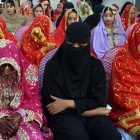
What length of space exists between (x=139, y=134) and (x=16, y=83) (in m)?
1.03

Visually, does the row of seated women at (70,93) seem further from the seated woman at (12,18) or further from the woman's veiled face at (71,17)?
the seated woman at (12,18)

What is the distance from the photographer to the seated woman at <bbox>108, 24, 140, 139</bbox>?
5.76ft

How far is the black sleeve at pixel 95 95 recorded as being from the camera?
5.52ft

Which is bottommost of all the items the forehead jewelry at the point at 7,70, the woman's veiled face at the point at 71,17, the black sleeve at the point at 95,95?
the black sleeve at the point at 95,95

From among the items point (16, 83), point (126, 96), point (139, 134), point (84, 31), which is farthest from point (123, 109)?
point (16, 83)

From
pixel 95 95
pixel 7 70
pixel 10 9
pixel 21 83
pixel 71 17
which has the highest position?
pixel 10 9

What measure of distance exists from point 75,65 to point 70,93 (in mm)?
227

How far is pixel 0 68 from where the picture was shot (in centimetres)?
156

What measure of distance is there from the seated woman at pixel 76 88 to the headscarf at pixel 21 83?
0.10 metres

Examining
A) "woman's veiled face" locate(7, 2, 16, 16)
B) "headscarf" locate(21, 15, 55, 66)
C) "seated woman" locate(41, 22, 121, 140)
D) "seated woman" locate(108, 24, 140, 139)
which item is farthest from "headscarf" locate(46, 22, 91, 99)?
"woman's veiled face" locate(7, 2, 16, 16)

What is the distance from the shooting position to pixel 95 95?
1.72 meters

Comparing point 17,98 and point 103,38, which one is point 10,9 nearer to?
point 103,38

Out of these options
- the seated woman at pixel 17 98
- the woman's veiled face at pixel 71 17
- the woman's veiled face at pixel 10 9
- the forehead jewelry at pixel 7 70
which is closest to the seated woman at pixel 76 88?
the seated woman at pixel 17 98

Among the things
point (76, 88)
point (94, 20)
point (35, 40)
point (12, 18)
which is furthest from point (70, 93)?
point (12, 18)
